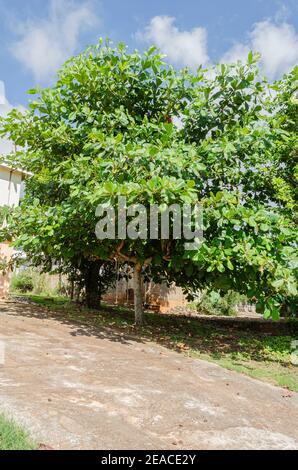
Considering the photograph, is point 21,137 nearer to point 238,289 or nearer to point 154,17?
point 154,17

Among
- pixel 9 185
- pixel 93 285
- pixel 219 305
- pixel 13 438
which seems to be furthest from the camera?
pixel 9 185

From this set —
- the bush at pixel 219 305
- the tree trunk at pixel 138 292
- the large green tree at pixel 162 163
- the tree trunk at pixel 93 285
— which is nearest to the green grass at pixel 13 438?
the large green tree at pixel 162 163

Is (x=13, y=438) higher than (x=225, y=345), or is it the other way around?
(x=13, y=438)

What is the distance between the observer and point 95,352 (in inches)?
257

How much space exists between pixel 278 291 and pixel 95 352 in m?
3.49

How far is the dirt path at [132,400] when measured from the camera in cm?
330

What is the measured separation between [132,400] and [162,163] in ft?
13.0

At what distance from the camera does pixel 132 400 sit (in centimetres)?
427

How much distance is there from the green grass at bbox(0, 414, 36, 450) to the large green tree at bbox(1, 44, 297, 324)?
13.0 feet

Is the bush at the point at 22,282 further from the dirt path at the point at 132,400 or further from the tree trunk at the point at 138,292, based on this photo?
the dirt path at the point at 132,400

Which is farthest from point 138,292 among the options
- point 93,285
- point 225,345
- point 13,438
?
point 13,438


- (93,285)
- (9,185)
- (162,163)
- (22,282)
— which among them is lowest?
(93,285)

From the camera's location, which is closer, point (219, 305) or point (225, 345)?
point (225, 345)

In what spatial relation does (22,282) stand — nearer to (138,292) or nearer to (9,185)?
(9,185)
